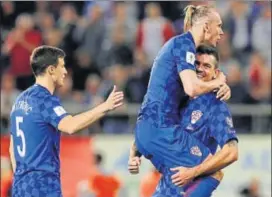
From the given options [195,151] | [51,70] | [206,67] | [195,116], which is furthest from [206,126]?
[51,70]

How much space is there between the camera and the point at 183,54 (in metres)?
10.5

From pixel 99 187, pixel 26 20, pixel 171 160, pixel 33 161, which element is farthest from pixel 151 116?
pixel 26 20

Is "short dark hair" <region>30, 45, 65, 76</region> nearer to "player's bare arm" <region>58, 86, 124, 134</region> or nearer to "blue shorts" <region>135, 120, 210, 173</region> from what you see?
"player's bare arm" <region>58, 86, 124, 134</region>

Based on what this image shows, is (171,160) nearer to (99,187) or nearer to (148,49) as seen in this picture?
(99,187)

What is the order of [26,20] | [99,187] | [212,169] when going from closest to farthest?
1. [212,169]
2. [99,187]
3. [26,20]

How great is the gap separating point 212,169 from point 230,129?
40 cm

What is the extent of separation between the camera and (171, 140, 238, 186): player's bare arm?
10.5 m

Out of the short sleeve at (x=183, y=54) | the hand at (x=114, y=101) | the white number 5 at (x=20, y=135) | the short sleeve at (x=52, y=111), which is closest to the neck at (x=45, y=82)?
the short sleeve at (x=52, y=111)

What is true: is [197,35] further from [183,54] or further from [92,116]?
[92,116]

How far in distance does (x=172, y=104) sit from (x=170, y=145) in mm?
372

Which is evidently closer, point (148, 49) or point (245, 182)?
point (245, 182)

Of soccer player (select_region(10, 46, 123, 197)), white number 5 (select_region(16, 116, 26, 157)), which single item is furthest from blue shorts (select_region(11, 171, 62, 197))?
white number 5 (select_region(16, 116, 26, 157))

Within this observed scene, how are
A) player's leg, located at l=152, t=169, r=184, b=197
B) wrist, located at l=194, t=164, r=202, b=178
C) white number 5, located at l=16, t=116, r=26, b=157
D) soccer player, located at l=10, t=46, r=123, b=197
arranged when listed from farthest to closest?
white number 5, located at l=16, t=116, r=26, b=157
soccer player, located at l=10, t=46, r=123, b=197
player's leg, located at l=152, t=169, r=184, b=197
wrist, located at l=194, t=164, r=202, b=178

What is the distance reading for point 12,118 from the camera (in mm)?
11008
